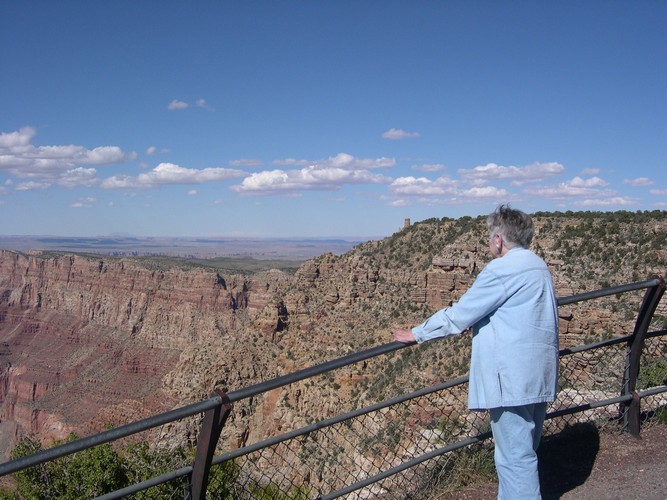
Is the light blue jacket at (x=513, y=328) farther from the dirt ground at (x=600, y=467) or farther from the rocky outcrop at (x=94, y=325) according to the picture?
the rocky outcrop at (x=94, y=325)

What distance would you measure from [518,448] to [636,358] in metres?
2.56

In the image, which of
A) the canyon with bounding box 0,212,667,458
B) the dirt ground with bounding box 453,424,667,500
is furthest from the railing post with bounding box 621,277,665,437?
the canyon with bounding box 0,212,667,458

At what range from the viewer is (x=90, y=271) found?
95.8m

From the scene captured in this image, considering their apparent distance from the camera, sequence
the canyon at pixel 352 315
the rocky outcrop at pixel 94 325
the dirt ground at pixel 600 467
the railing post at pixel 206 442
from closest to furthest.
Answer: the railing post at pixel 206 442
the dirt ground at pixel 600 467
the canyon at pixel 352 315
the rocky outcrop at pixel 94 325

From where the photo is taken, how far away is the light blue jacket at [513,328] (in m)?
3.81

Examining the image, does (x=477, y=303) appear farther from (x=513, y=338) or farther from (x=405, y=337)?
(x=405, y=337)

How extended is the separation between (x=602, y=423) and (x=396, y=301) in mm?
22627

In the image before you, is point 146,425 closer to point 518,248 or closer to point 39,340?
point 518,248

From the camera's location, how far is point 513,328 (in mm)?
3828

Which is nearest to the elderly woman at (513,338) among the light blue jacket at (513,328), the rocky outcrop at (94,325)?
the light blue jacket at (513,328)

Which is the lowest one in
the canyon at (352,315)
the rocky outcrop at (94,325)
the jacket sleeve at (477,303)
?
the rocky outcrop at (94,325)

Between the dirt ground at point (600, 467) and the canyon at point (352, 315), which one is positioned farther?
the canyon at point (352, 315)

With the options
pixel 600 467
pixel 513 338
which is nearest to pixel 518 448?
pixel 513 338

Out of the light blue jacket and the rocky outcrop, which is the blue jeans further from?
the rocky outcrop
